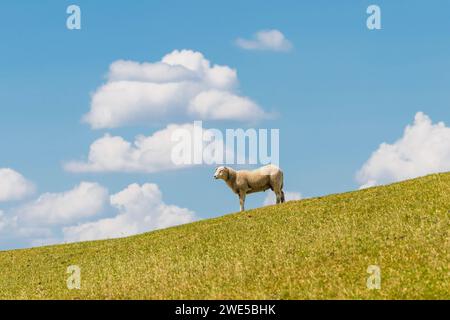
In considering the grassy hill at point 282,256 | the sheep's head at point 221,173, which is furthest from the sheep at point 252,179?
the grassy hill at point 282,256

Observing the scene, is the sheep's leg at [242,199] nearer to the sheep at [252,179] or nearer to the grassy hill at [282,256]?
the sheep at [252,179]

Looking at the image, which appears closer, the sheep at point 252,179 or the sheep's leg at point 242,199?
the sheep's leg at point 242,199

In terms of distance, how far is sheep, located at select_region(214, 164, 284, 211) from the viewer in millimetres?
48219

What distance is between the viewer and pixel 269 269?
24.7 m

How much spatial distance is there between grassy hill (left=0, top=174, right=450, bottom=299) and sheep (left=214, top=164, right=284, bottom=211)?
501 centimetres

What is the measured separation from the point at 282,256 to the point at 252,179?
22.0 metres

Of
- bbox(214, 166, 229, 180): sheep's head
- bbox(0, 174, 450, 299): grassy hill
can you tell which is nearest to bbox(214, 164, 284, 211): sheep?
bbox(214, 166, 229, 180): sheep's head

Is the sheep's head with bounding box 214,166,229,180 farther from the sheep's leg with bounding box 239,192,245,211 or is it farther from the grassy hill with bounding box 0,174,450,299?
the grassy hill with bounding box 0,174,450,299

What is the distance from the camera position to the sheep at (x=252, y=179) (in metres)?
48.2

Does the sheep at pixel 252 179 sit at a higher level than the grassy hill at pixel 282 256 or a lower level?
higher

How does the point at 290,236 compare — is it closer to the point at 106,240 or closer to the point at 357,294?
the point at 357,294

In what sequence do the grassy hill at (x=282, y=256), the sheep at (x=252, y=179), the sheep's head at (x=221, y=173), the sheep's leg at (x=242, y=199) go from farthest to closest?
the sheep at (x=252, y=179) < the sheep's head at (x=221, y=173) < the sheep's leg at (x=242, y=199) < the grassy hill at (x=282, y=256)

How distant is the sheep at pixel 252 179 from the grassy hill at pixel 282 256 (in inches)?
197
